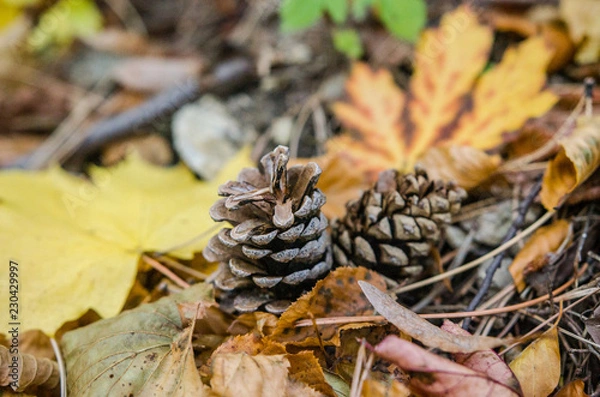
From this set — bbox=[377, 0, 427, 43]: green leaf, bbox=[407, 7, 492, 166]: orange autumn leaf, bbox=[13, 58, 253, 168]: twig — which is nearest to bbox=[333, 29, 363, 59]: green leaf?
bbox=[377, 0, 427, 43]: green leaf

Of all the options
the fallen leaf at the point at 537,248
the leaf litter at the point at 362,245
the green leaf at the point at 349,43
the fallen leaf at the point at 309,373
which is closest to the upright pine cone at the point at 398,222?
the leaf litter at the point at 362,245

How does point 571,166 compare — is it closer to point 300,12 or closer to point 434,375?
point 434,375

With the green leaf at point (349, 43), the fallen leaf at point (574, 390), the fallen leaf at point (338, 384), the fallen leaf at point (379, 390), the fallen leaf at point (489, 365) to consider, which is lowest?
the fallen leaf at point (574, 390)

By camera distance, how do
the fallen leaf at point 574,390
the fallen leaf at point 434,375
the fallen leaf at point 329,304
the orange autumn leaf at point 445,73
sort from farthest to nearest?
the orange autumn leaf at point 445,73 < the fallen leaf at point 329,304 < the fallen leaf at point 574,390 < the fallen leaf at point 434,375

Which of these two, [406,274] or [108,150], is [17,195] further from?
[406,274]

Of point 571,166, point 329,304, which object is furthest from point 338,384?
point 571,166

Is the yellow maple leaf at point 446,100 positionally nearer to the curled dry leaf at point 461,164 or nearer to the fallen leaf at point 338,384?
the curled dry leaf at point 461,164

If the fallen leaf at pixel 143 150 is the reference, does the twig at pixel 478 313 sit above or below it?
below
